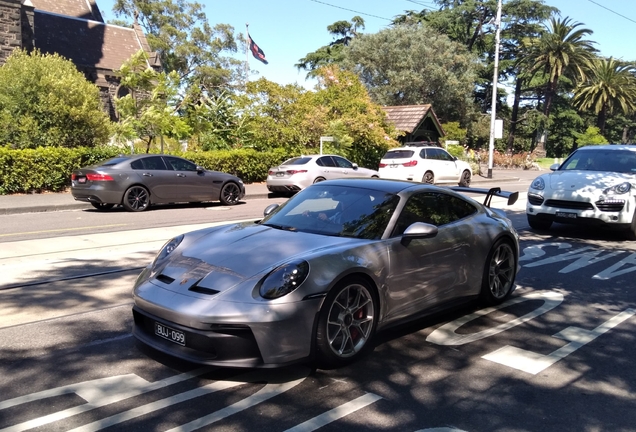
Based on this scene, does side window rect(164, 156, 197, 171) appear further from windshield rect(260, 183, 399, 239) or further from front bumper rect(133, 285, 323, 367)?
front bumper rect(133, 285, 323, 367)

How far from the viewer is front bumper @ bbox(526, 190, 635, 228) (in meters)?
10.3

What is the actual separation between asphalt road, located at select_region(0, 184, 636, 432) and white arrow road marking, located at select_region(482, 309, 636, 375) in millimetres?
12

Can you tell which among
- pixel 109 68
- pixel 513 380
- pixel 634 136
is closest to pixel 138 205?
pixel 513 380

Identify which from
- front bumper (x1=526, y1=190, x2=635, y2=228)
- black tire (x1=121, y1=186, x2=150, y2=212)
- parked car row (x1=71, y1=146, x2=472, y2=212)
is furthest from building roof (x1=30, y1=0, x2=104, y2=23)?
front bumper (x1=526, y1=190, x2=635, y2=228)

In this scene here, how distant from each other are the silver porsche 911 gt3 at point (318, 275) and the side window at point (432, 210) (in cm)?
1

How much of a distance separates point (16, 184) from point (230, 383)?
16.2 m

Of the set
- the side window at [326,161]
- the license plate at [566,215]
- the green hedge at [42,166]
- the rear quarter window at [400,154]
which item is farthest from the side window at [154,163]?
the rear quarter window at [400,154]

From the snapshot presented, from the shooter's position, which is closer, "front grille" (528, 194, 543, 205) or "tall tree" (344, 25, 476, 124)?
"front grille" (528, 194, 543, 205)

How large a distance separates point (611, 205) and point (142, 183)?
35.4 feet

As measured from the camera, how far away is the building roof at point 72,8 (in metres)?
45.5

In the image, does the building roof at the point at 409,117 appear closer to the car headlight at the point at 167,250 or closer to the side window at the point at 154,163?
the side window at the point at 154,163

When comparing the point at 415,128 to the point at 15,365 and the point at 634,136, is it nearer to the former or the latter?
the point at 15,365

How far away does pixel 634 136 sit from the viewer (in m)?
95.8

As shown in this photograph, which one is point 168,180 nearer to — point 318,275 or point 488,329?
point 488,329
